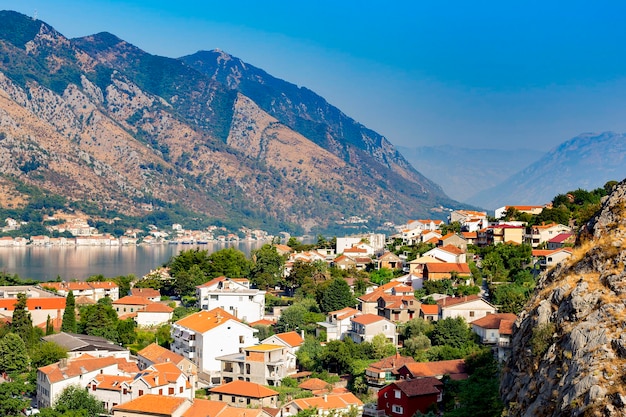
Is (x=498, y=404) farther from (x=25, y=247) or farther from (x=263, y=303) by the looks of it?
(x=25, y=247)

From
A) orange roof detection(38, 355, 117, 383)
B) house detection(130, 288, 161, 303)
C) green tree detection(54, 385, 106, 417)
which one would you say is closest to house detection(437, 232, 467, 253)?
house detection(130, 288, 161, 303)

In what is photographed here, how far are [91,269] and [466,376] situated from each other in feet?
217

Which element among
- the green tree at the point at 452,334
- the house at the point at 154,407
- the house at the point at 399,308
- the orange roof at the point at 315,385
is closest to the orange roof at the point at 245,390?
the orange roof at the point at 315,385

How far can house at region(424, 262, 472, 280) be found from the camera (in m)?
37.7

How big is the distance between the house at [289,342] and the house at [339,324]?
1.26 m

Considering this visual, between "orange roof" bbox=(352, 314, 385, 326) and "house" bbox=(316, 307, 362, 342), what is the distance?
708 millimetres

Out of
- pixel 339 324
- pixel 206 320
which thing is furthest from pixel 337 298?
pixel 206 320

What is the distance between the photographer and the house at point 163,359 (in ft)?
95.8

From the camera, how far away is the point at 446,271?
37.8 m

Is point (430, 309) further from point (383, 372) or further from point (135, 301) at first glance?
point (135, 301)

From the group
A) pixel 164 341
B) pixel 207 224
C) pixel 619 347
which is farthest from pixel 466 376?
pixel 207 224

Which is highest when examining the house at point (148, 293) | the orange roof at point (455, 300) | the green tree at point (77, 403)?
the orange roof at point (455, 300)

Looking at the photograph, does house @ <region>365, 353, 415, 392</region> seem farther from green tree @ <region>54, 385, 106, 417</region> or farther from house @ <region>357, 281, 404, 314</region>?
green tree @ <region>54, 385, 106, 417</region>

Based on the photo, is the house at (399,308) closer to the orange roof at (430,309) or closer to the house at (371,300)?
the orange roof at (430,309)
